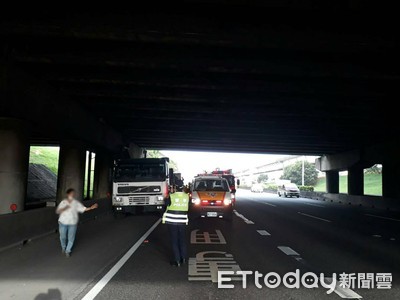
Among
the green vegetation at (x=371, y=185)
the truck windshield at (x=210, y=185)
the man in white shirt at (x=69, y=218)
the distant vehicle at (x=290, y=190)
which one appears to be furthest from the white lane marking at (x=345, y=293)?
the green vegetation at (x=371, y=185)

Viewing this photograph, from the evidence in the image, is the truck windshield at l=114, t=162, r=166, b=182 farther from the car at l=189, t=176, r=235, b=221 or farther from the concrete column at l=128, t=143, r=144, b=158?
the concrete column at l=128, t=143, r=144, b=158

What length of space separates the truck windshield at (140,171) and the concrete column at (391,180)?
22.9 metres

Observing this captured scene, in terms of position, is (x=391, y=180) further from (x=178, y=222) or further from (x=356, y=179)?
(x=178, y=222)

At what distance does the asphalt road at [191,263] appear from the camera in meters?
5.76

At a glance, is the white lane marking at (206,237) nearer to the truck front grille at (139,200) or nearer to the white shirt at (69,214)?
the white shirt at (69,214)

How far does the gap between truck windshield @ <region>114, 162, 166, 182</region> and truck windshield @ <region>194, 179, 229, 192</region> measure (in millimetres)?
2028

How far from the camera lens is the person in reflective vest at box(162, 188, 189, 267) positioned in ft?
25.0

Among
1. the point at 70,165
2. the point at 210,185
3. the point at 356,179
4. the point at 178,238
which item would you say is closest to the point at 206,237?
the point at 178,238

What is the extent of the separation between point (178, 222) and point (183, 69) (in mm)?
5313

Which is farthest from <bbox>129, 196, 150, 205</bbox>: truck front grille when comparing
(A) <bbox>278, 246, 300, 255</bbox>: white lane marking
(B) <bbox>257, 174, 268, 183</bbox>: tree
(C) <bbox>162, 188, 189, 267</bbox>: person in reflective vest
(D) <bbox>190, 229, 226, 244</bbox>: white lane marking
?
(B) <bbox>257, 174, 268, 183</bbox>: tree

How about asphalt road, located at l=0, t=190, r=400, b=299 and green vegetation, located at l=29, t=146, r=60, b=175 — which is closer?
asphalt road, located at l=0, t=190, r=400, b=299

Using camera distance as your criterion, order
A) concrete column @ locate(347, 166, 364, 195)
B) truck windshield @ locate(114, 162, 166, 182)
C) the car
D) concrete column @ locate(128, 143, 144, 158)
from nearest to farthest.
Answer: the car < truck windshield @ locate(114, 162, 166, 182) < concrete column @ locate(128, 143, 144, 158) < concrete column @ locate(347, 166, 364, 195)

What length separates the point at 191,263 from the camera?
781 cm

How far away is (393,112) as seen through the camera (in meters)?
16.8
